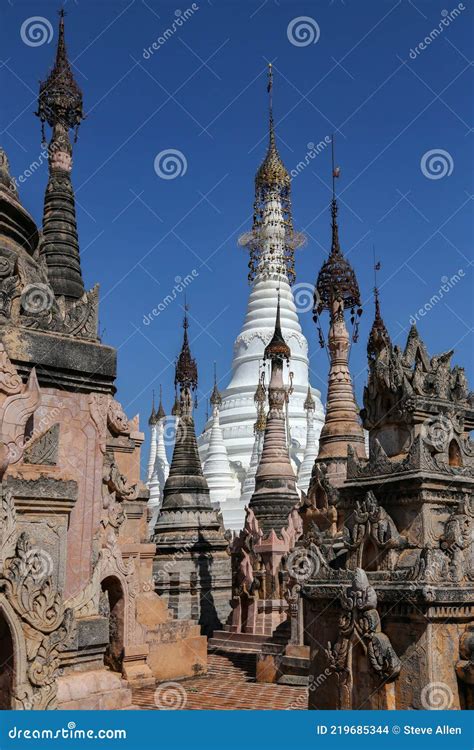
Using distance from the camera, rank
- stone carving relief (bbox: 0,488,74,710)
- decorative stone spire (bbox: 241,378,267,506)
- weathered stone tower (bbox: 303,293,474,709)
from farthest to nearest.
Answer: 1. decorative stone spire (bbox: 241,378,267,506)
2. weathered stone tower (bbox: 303,293,474,709)
3. stone carving relief (bbox: 0,488,74,710)

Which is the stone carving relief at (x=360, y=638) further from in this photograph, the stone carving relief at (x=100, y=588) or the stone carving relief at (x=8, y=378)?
the stone carving relief at (x=8, y=378)

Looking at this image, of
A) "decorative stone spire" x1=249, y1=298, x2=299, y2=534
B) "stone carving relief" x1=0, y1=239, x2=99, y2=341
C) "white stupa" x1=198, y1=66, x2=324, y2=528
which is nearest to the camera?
"stone carving relief" x1=0, y1=239, x2=99, y2=341

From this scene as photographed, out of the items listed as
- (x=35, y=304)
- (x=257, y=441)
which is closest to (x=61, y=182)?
(x=35, y=304)

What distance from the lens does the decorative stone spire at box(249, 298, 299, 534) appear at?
90.1 feet

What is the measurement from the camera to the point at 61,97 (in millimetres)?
18047

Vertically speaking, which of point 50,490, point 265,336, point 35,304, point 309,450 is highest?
point 265,336

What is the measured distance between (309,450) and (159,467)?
47.6 ft

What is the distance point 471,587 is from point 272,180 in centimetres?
4636

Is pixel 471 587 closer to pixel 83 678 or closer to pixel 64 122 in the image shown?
pixel 83 678

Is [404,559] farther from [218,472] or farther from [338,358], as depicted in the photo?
[218,472]

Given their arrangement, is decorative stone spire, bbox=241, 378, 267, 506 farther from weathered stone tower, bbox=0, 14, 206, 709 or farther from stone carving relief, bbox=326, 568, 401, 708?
stone carving relief, bbox=326, 568, 401, 708

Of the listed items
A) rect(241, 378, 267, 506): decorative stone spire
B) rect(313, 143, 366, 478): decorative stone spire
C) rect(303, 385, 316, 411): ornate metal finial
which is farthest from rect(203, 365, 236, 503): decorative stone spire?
rect(313, 143, 366, 478): decorative stone spire

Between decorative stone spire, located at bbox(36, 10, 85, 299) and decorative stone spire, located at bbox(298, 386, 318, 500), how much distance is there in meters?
24.4

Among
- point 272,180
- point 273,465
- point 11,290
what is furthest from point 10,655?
point 272,180
